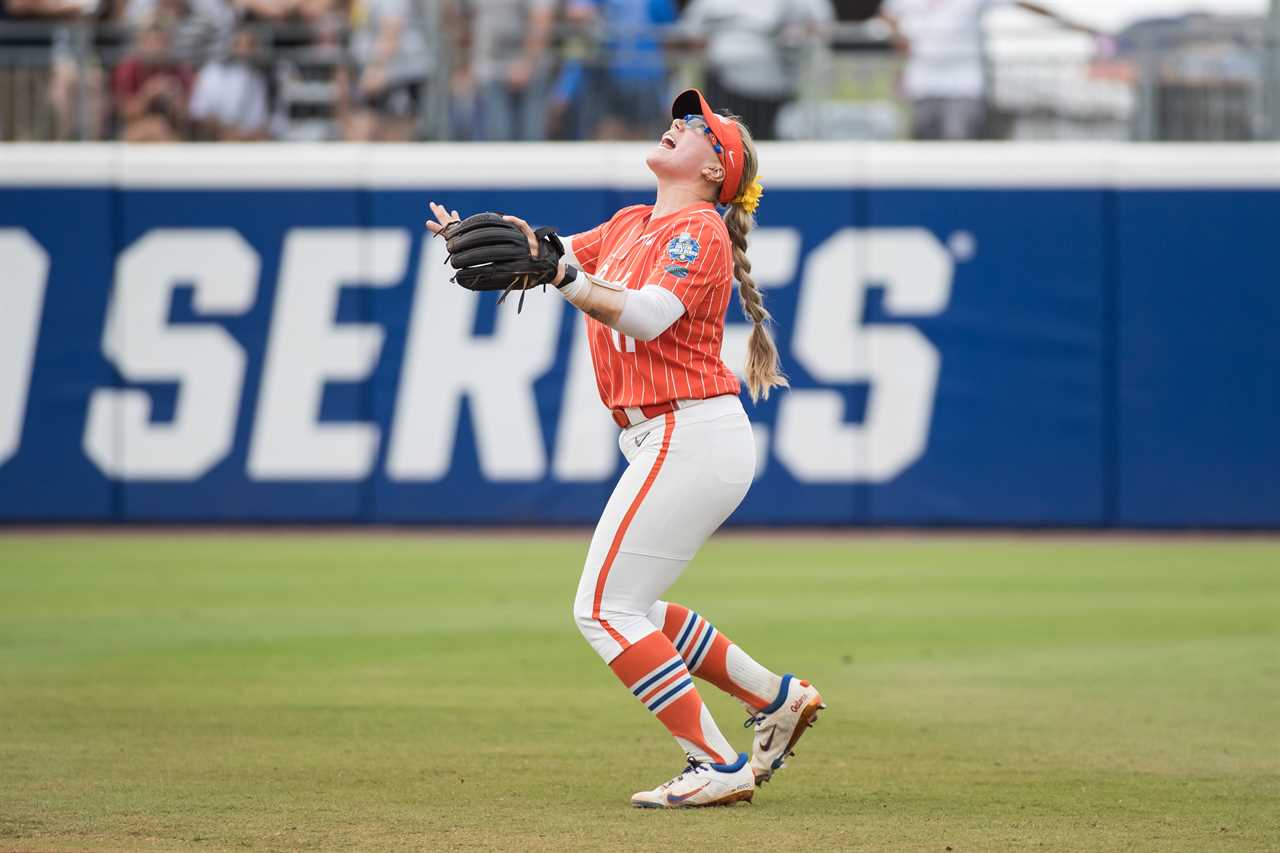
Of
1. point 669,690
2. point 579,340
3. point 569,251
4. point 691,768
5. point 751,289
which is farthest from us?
point 579,340

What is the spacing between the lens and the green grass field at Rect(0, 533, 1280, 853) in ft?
17.3

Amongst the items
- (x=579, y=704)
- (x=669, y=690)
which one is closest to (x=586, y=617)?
(x=669, y=690)

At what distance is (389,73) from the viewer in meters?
15.0

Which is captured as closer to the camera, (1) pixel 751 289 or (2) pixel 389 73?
(1) pixel 751 289

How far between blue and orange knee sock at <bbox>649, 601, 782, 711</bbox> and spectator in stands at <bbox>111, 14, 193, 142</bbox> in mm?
10497

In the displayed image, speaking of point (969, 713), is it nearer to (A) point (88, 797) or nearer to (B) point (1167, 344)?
(A) point (88, 797)

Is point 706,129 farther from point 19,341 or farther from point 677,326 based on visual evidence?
point 19,341

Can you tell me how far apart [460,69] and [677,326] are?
993 cm

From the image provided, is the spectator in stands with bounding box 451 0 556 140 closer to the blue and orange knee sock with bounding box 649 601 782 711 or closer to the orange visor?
the orange visor

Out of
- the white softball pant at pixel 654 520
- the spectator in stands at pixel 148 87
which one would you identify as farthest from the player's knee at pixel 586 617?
the spectator in stands at pixel 148 87

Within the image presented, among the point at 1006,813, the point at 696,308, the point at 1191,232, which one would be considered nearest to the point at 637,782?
the point at 1006,813

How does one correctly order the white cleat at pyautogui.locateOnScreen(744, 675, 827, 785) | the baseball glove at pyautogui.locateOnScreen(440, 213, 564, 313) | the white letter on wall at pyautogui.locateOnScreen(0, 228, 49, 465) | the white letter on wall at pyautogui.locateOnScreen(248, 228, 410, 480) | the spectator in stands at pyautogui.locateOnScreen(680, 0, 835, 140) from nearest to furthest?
the baseball glove at pyautogui.locateOnScreen(440, 213, 564, 313), the white cleat at pyautogui.locateOnScreen(744, 675, 827, 785), the spectator in stands at pyautogui.locateOnScreen(680, 0, 835, 140), the white letter on wall at pyautogui.locateOnScreen(248, 228, 410, 480), the white letter on wall at pyautogui.locateOnScreen(0, 228, 49, 465)

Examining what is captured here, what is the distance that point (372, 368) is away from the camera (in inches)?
585

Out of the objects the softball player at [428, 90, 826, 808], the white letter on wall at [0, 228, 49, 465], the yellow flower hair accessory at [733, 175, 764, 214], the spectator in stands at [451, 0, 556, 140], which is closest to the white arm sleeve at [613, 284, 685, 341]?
the softball player at [428, 90, 826, 808]
